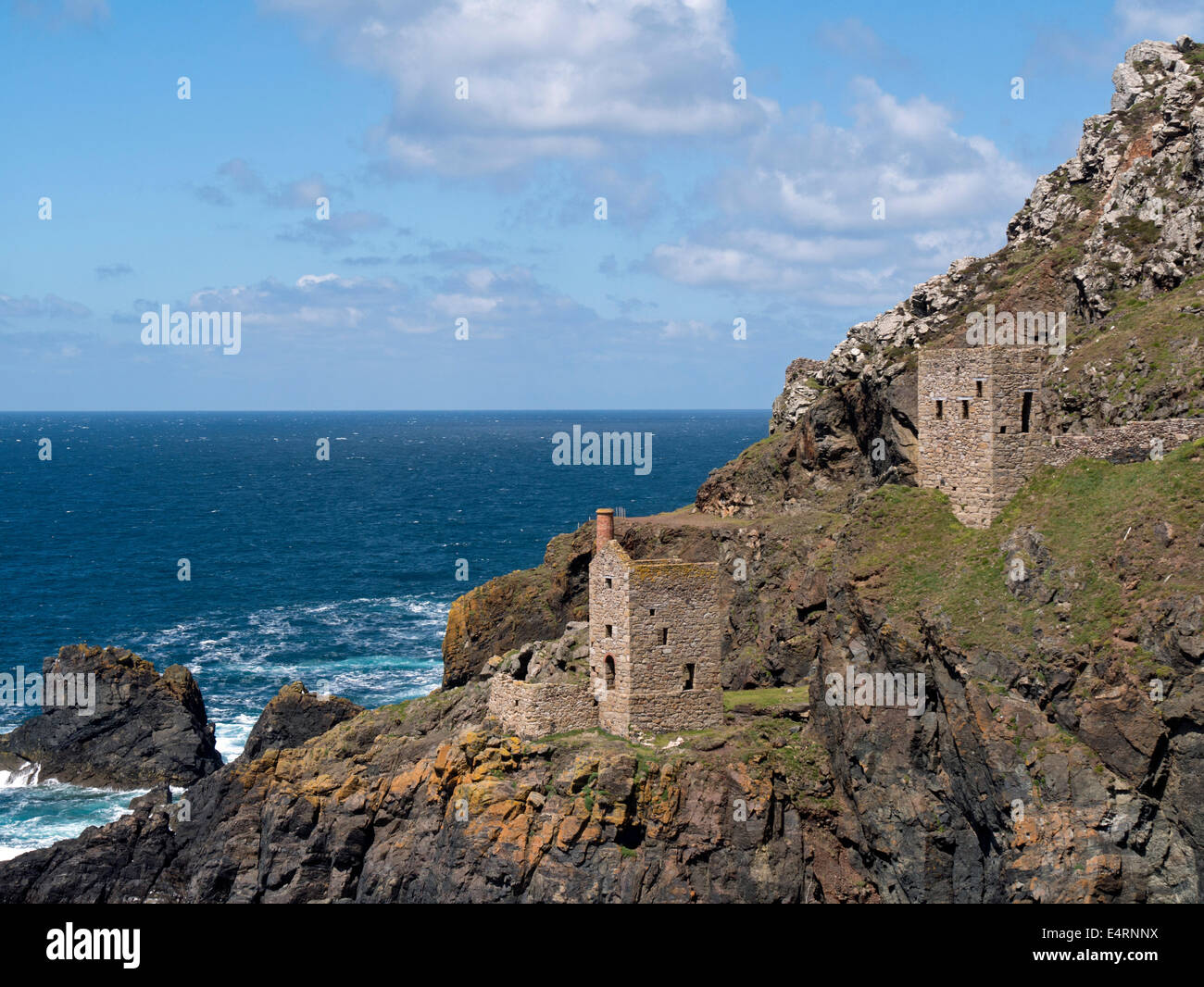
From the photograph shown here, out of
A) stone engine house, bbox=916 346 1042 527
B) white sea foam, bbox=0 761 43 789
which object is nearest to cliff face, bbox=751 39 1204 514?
stone engine house, bbox=916 346 1042 527

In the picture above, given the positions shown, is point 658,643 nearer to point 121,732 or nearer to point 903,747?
point 903,747

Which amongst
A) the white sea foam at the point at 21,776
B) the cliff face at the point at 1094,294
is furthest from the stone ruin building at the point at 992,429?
the white sea foam at the point at 21,776

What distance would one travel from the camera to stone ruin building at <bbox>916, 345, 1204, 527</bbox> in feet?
163

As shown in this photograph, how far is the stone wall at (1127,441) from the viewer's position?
153 ft

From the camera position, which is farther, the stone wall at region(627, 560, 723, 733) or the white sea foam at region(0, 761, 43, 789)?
the white sea foam at region(0, 761, 43, 789)

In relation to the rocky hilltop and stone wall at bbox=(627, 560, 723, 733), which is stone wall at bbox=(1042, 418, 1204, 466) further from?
stone wall at bbox=(627, 560, 723, 733)

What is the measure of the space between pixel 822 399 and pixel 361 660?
40.4 meters

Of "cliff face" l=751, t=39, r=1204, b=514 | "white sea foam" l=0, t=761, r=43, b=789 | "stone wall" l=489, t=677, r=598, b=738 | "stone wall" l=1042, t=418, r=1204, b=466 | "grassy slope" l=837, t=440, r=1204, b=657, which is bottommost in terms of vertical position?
"white sea foam" l=0, t=761, r=43, b=789

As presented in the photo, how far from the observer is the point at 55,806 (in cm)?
6806

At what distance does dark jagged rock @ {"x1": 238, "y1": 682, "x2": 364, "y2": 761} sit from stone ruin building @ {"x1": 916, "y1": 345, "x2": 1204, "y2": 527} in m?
38.8

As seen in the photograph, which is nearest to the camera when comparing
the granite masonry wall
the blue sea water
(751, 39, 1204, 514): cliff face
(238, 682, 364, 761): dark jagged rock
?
the granite masonry wall

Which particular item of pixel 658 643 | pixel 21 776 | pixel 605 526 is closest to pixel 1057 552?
pixel 658 643

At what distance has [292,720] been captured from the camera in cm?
7131

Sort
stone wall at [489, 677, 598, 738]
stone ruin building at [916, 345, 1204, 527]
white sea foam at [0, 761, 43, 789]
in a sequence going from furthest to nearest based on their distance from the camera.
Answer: white sea foam at [0, 761, 43, 789] < stone ruin building at [916, 345, 1204, 527] < stone wall at [489, 677, 598, 738]
